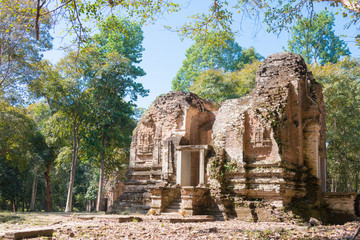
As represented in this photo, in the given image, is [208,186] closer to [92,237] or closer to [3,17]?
[92,237]

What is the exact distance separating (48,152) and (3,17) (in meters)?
11.6

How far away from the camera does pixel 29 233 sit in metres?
8.38

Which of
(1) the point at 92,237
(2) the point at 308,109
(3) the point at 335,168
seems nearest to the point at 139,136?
(2) the point at 308,109

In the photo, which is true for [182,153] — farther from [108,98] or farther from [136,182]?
[108,98]

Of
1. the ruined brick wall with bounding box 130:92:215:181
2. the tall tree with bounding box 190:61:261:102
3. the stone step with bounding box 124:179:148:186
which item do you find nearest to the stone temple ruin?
the ruined brick wall with bounding box 130:92:215:181

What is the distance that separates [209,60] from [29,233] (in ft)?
91.3

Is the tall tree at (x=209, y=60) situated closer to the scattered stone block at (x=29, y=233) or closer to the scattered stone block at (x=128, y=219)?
the scattered stone block at (x=128, y=219)

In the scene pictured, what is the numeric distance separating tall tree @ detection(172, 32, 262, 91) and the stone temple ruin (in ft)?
56.6

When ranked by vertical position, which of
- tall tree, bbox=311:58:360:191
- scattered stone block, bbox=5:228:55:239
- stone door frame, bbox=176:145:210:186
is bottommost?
scattered stone block, bbox=5:228:55:239

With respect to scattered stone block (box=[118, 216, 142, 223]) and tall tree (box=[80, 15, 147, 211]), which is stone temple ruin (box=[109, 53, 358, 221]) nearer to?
scattered stone block (box=[118, 216, 142, 223])

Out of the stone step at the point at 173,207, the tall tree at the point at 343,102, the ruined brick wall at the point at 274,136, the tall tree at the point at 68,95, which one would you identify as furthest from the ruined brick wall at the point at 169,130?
the tall tree at the point at 343,102

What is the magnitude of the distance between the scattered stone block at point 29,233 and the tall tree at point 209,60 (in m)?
26.0

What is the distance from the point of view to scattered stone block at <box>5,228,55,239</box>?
26.6 feet

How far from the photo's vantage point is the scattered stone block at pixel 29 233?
8117 mm
